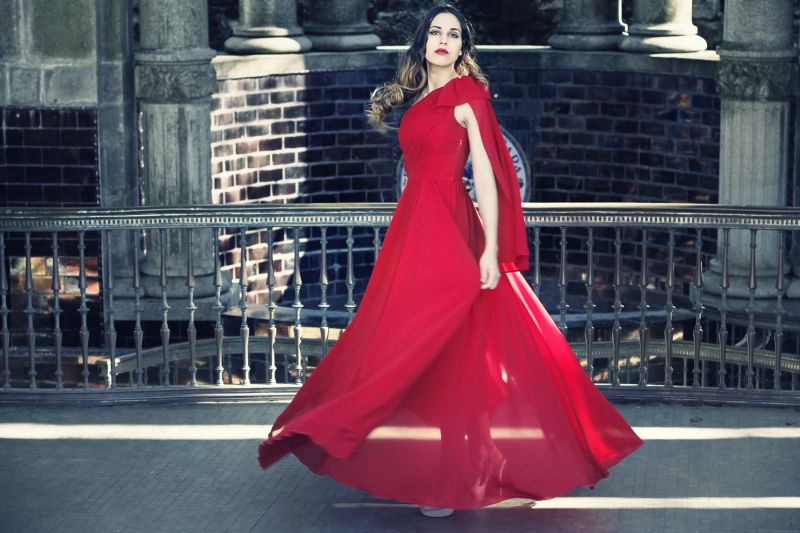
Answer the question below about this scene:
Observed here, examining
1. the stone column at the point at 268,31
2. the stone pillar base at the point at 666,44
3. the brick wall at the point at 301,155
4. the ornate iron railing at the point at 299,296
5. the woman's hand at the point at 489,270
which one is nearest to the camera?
the woman's hand at the point at 489,270

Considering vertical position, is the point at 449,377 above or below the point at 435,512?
above

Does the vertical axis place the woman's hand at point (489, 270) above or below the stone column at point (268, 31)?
below

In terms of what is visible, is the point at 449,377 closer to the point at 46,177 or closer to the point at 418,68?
the point at 418,68

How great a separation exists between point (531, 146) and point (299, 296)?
17.1ft

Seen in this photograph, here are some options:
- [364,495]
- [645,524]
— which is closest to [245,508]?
[364,495]

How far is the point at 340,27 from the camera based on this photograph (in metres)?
14.2

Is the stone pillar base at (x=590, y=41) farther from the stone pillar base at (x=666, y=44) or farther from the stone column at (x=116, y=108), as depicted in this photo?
the stone column at (x=116, y=108)

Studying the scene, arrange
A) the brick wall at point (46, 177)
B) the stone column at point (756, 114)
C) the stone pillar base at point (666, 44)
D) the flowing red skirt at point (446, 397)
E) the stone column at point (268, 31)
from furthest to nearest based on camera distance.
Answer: the stone column at point (268, 31)
the stone pillar base at point (666, 44)
the stone column at point (756, 114)
the brick wall at point (46, 177)
the flowing red skirt at point (446, 397)

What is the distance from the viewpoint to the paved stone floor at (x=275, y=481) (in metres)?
6.48

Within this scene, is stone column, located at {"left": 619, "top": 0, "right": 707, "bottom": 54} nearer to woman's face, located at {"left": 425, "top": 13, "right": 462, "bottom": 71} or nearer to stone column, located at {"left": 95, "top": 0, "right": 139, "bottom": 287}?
stone column, located at {"left": 95, "top": 0, "right": 139, "bottom": 287}

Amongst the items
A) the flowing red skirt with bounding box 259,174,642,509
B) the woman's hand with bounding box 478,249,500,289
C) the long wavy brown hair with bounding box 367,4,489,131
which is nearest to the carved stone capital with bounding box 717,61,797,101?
the long wavy brown hair with bounding box 367,4,489,131

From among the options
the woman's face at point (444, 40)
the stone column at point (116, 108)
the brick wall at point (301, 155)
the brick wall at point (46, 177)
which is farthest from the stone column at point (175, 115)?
the woman's face at point (444, 40)

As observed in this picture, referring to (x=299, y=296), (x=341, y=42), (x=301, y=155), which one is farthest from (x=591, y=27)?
(x=299, y=296)

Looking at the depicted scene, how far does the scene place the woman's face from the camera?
254 inches
